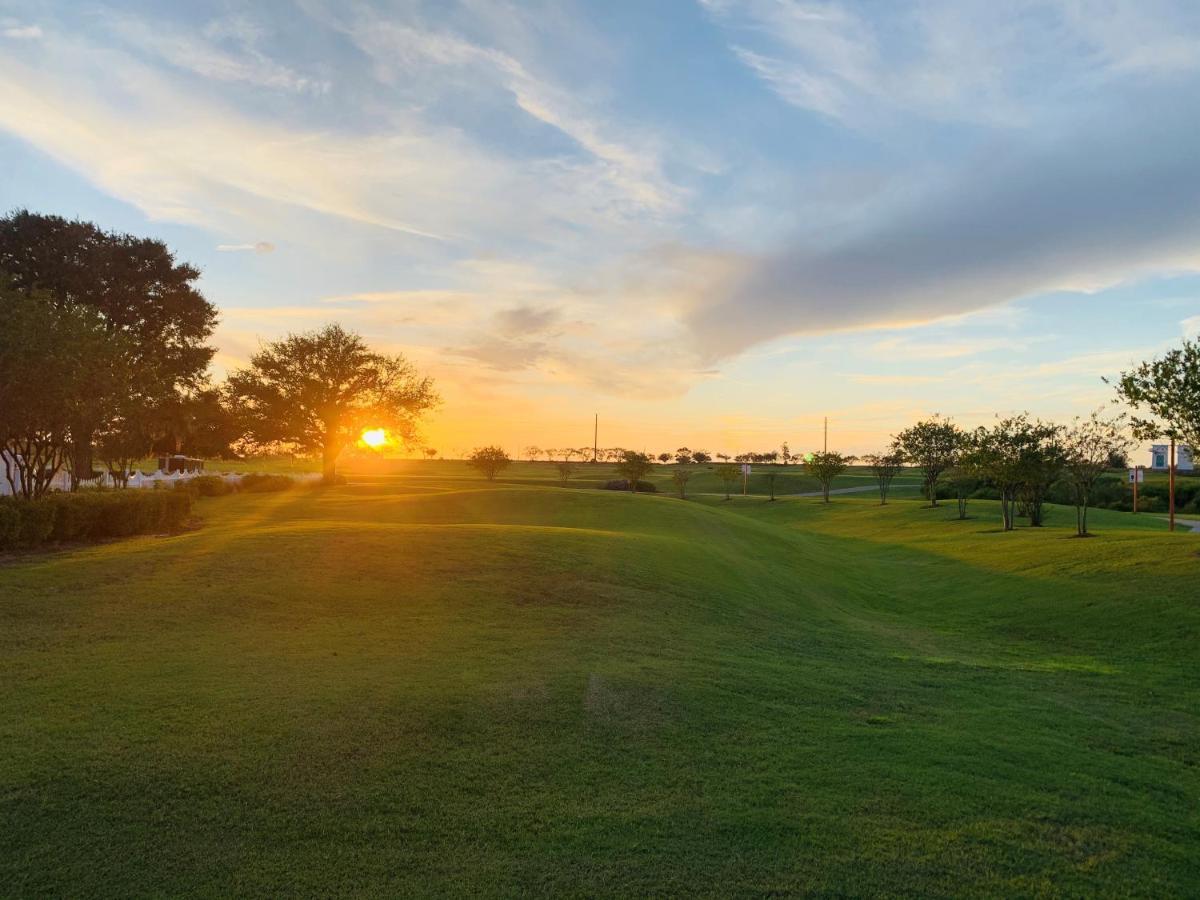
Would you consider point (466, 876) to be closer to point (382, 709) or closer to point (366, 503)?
point (382, 709)

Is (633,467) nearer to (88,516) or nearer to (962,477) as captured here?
(962,477)

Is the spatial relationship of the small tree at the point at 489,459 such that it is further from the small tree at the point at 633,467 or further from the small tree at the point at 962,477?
the small tree at the point at 962,477

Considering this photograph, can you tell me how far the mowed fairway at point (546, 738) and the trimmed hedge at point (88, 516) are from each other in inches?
57.6

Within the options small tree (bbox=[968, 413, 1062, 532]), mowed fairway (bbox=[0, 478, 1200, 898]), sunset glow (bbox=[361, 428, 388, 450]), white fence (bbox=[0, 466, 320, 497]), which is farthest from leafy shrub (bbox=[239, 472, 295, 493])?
small tree (bbox=[968, 413, 1062, 532])

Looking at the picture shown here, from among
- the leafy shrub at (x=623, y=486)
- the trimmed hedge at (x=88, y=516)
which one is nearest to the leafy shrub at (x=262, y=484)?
the trimmed hedge at (x=88, y=516)

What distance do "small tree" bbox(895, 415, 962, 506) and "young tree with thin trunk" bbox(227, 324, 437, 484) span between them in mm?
34707

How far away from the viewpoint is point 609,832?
15.8 ft

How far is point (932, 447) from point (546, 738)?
51521mm

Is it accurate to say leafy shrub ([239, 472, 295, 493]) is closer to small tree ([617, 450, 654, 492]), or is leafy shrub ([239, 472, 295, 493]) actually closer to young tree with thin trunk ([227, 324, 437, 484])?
young tree with thin trunk ([227, 324, 437, 484])

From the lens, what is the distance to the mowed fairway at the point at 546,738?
4.50 meters

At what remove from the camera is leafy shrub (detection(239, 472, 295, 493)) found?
1660 inches

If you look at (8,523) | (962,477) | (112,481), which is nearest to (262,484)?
(112,481)

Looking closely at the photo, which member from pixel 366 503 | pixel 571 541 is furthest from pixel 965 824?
pixel 366 503

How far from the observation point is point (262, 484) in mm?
43250
